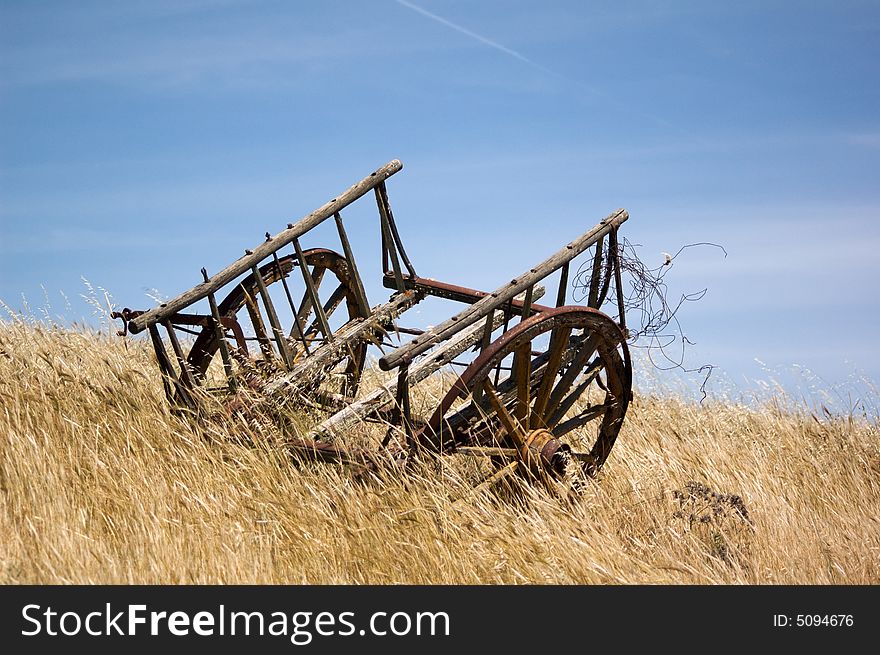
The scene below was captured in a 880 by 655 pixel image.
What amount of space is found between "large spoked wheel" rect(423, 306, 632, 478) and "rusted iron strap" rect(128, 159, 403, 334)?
154 centimetres

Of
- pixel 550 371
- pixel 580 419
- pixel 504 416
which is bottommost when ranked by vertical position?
pixel 504 416

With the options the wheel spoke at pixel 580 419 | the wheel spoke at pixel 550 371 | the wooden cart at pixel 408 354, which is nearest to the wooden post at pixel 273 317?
the wooden cart at pixel 408 354

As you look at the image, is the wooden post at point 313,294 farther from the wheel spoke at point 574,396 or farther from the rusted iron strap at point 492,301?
the wheel spoke at point 574,396

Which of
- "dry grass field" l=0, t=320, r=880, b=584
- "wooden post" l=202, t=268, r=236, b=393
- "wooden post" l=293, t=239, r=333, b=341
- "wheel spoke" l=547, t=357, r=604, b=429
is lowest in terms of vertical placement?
"dry grass field" l=0, t=320, r=880, b=584

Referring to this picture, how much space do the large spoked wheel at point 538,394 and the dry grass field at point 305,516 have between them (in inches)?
9.0

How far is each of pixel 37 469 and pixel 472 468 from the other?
91.2 inches

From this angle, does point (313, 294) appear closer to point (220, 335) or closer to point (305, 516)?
point (220, 335)

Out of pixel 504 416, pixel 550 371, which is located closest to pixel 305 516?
pixel 504 416

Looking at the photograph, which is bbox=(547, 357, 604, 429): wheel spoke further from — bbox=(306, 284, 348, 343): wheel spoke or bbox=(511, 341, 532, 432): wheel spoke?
bbox=(306, 284, 348, 343): wheel spoke

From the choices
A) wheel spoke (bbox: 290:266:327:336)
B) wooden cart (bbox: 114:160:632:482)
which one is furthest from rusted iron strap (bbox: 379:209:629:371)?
wheel spoke (bbox: 290:266:327:336)

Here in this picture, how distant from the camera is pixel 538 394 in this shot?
4.96 m

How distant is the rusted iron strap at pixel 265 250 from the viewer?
4906 mm

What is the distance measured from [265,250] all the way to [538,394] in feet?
6.22

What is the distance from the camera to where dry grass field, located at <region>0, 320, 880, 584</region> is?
405 cm
